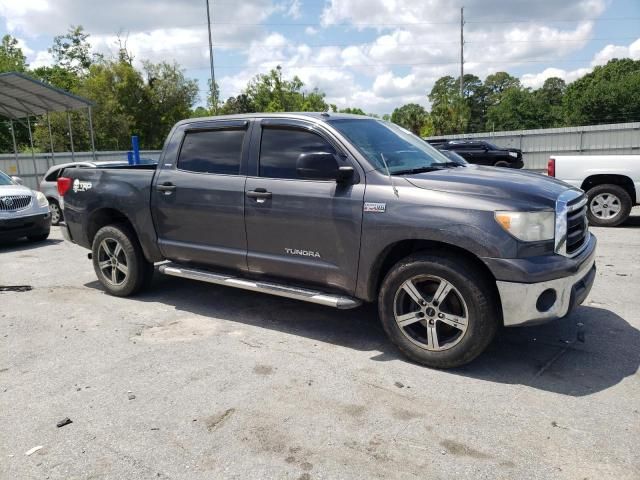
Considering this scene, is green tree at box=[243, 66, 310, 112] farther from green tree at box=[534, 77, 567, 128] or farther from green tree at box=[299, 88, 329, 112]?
green tree at box=[534, 77, 567, 128]

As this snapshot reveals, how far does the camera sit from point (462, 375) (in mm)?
3811

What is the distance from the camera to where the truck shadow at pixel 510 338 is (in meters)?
3.76

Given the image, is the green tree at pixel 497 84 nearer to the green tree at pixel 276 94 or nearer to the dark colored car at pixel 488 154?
the green tree at pixel 276 94

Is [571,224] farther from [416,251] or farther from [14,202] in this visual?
[14,202]

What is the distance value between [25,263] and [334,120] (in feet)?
20.6

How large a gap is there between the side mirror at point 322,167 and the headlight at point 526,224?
121 cm

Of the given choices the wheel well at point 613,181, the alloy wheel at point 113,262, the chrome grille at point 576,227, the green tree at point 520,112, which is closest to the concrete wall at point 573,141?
the wheel well at point 613,181

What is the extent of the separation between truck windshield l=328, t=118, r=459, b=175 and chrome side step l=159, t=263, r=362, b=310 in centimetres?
111

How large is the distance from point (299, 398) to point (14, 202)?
8627 millimetres

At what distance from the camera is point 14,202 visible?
981 cm

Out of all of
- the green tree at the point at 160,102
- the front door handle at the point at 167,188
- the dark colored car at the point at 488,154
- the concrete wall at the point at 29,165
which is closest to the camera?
the front door handle at the point at 167,188

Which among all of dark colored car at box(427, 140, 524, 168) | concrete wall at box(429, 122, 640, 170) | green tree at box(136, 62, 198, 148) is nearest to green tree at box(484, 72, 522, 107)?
green tree at box(136, 62, 198, 148)

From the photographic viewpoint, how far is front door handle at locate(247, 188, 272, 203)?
453 centimetres

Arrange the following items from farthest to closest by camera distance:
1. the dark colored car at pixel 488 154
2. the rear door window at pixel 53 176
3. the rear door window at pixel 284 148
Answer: the dark colored car at pixel 488 154, the rear door window at pixel 53 176, the rear door window at pixel 284 148
